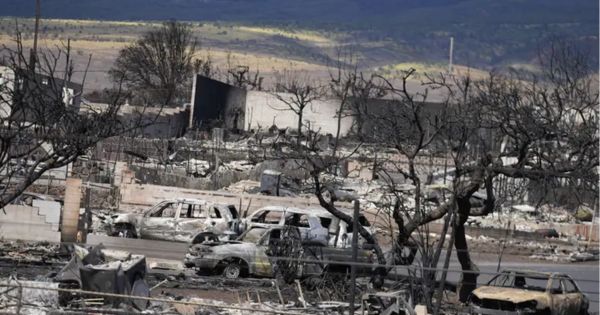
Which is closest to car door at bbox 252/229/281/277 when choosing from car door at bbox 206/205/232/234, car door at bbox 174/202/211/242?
car door at bbox 206/205/232/234

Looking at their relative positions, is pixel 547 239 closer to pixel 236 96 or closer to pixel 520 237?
pixel 520 237

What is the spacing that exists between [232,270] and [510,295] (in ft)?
21.6

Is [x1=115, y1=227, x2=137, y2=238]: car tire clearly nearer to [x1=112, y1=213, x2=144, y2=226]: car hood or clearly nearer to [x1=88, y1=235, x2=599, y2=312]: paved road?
[x1=112, y1=213, x2=144, y2=226]: car hood

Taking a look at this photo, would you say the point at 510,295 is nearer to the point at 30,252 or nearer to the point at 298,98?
the point at 30,252

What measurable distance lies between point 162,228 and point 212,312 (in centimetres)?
1166

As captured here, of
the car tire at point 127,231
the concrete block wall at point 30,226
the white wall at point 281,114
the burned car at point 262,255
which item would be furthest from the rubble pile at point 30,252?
the white wall at point 281,114

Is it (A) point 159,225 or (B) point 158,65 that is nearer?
(A) point 159,225

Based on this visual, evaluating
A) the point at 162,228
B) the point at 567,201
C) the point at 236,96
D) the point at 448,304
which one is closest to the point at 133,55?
the point at 236,96

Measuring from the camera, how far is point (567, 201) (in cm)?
5422

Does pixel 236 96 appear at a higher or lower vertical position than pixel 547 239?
higher

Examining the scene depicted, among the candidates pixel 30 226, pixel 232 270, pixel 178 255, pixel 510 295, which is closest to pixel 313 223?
pixel 178 255

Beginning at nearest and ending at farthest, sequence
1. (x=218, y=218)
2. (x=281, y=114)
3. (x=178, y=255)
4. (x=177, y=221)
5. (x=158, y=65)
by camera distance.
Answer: (x=178, y=255), (x=218, y=218), (x=177, y=221), (x=281, y=114), (x=158, y=65)

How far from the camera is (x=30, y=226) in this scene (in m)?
30.2

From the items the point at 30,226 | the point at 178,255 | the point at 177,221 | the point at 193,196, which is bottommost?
the point at 178,255
